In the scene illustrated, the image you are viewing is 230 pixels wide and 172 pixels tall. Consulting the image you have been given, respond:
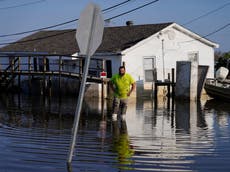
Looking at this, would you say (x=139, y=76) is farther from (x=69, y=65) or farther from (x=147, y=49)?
(x=69, y=65)

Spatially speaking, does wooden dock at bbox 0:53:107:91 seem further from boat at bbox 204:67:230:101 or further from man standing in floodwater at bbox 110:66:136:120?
man standing in floodwater at bbox 110:66:136:120

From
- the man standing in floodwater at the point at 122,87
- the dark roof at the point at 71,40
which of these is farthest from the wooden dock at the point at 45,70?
the man standing in floodwater at the point at 122,87

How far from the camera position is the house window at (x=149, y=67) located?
3275 cm

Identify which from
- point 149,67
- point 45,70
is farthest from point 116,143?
point 149,67

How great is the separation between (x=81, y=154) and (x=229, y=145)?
3.61 meters

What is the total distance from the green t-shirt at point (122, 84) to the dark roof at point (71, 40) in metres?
15.1

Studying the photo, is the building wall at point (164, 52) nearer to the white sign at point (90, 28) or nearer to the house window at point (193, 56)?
the house window at point (193, 56)

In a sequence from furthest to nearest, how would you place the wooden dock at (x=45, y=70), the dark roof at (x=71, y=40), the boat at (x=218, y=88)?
the dark roof at (x=71, y=40) → the wooden dock at (x=45, y=70) → the boat at (x=218, y=88)

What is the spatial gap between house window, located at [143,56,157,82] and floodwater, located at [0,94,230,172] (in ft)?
46.3

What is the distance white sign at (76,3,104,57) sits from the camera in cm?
819

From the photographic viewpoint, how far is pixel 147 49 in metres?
32.6

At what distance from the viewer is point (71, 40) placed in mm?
37750

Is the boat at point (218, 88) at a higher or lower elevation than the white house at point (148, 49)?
lower

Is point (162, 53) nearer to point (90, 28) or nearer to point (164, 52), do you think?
point (164, 52)
